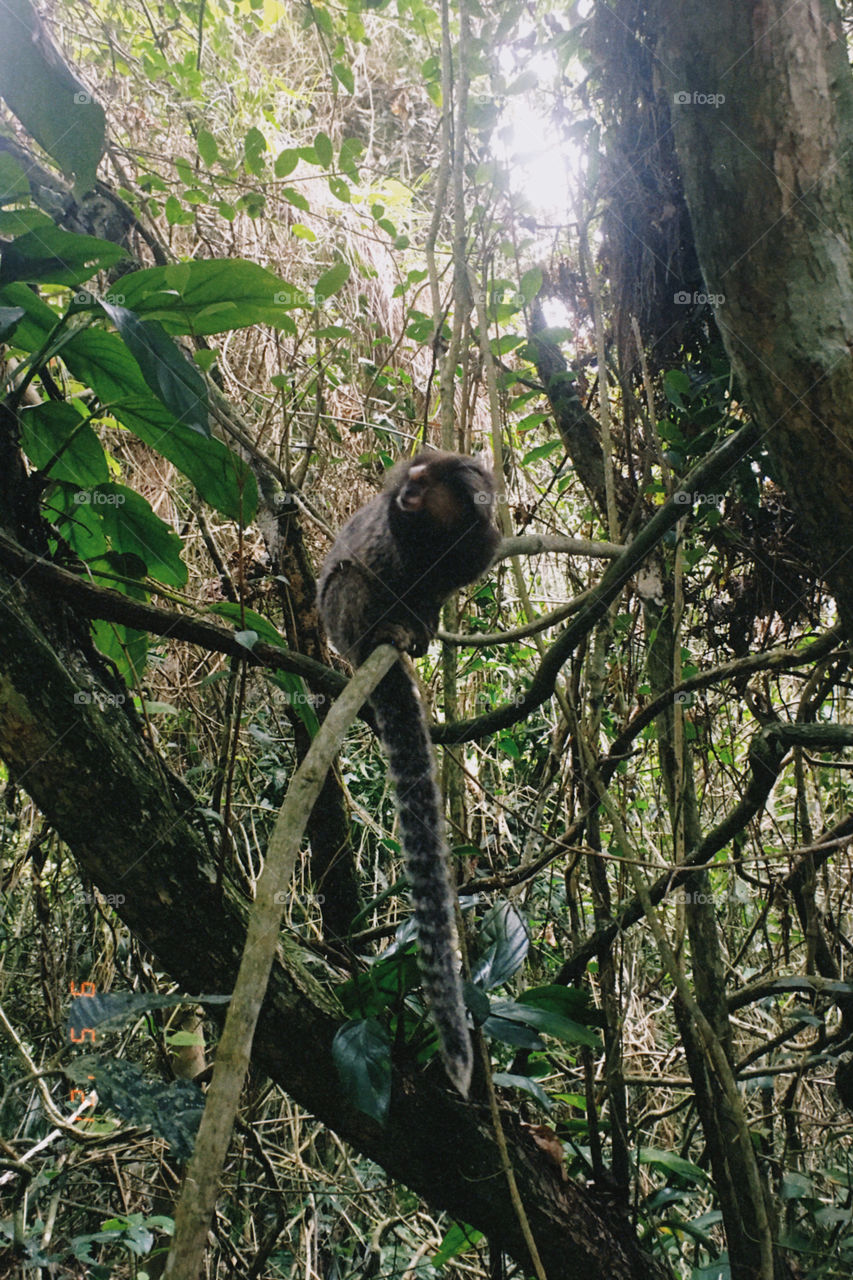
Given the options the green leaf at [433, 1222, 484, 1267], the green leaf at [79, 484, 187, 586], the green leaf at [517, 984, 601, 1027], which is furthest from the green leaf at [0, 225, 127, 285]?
the green leaf at [433, 1222, 484, 1267]

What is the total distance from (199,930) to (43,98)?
2110 millimetres

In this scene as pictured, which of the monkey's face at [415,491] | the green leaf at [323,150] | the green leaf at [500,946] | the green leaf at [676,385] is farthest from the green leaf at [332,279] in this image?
the green leaf at [500,946]

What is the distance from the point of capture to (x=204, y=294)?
7.31ft

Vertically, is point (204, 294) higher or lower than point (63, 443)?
higher

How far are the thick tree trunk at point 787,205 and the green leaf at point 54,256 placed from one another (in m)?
1.43

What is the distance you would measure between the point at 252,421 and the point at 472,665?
1986 millimetres

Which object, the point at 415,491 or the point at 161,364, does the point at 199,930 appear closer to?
the point at 161,364

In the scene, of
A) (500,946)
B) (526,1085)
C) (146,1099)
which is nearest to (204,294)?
(146,1099)

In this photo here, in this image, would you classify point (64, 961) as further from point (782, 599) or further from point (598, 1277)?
point (782, 599)

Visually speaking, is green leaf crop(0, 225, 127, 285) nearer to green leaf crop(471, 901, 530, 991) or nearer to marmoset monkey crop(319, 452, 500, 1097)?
marmoset monkey crop(319, 452, 500, 1097)

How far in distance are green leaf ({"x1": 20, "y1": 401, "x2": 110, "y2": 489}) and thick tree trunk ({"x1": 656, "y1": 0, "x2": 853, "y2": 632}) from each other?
1.79 metres

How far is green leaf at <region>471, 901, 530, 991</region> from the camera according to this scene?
2309mm

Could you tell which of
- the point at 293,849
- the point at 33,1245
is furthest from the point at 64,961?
the point at 293,849

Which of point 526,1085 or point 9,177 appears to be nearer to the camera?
point 9,177
